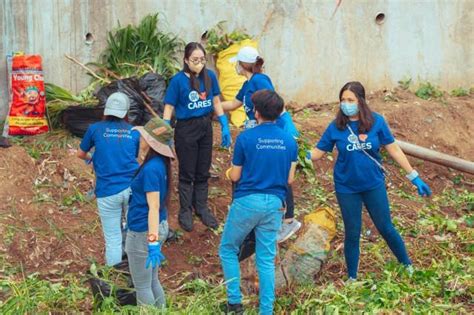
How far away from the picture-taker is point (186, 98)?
311 inches

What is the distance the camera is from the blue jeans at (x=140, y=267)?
5887 millimetres

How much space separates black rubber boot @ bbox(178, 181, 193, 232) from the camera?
8.12 meters

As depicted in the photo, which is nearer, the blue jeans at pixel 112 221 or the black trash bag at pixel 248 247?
the black trash bag at pixel 248 247

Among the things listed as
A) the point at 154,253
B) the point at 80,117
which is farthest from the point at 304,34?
the point at 154,253

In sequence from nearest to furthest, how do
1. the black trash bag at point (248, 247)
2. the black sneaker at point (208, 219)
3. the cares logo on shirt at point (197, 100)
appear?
the black trash bag at point (248, 247) < the cares logo on shirt at point (197, 100) < the black sneaker at point (208, 219)

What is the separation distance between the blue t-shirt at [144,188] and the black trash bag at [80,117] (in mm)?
3421

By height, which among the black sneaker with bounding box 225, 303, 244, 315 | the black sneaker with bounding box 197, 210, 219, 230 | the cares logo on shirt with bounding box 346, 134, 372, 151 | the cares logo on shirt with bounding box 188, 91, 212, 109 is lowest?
the black sneaker with bounding box 225, 303, 244, 315

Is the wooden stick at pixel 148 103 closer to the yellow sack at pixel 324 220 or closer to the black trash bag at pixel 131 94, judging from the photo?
the black trash bag at pixel 131 94

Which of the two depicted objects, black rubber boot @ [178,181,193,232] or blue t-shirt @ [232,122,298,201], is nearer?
blue t-shirt @ [232,122,298,201]

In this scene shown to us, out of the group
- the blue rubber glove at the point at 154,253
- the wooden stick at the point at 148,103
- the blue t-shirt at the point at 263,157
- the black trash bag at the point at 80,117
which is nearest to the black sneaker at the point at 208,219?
the wooden stick at the point at 148,103

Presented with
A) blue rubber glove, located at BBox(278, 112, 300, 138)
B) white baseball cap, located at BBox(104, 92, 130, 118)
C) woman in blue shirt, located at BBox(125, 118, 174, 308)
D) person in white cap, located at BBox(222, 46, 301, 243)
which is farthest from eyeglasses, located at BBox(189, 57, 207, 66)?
woman in blue shirt, located at BBox(125, 118, 174, 308)

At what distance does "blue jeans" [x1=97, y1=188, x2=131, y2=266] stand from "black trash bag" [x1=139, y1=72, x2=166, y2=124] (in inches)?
89.5

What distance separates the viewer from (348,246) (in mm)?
6926

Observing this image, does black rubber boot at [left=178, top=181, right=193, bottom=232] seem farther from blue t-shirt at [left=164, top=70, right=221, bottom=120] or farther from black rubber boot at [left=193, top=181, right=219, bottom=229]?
blue t-shirt at [left=164, top=70, right=221, bottom=120]
